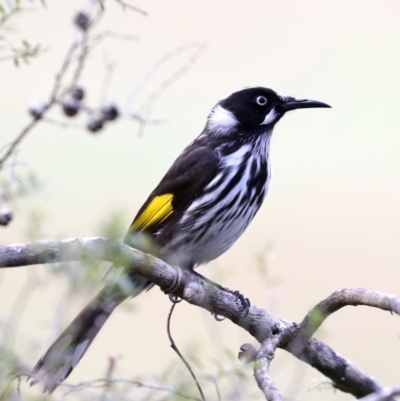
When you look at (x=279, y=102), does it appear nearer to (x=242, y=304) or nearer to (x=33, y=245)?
(x=242, y=304)

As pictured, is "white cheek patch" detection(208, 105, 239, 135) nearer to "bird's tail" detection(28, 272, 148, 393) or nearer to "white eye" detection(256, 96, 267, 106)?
"white eye" detection(256, 96, 267, 106)

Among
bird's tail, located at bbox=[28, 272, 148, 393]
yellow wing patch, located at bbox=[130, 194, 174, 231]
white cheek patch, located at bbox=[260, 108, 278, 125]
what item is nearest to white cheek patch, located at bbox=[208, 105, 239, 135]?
white cheek patch, located at bbox=[260, 108, 278, 125]

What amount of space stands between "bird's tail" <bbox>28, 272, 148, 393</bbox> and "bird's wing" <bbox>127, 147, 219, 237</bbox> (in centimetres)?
31

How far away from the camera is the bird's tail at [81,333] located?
2469mm

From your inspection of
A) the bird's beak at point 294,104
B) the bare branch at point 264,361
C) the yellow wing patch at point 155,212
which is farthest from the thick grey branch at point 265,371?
the bird's beak at point 294,104

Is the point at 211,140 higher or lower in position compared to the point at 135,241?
higher

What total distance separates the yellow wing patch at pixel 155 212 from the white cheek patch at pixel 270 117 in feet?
2.32

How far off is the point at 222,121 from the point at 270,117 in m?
0.24

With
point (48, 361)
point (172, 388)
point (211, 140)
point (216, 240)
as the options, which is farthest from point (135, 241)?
point (172, 388)

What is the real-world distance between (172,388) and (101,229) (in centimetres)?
57

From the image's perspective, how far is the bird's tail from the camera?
8.10ft

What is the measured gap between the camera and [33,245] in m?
1.56

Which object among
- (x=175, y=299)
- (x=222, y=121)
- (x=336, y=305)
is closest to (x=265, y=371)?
(x=336, y=305)

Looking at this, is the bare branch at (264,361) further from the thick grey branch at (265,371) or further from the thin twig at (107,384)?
the thin twig at (107,384)
